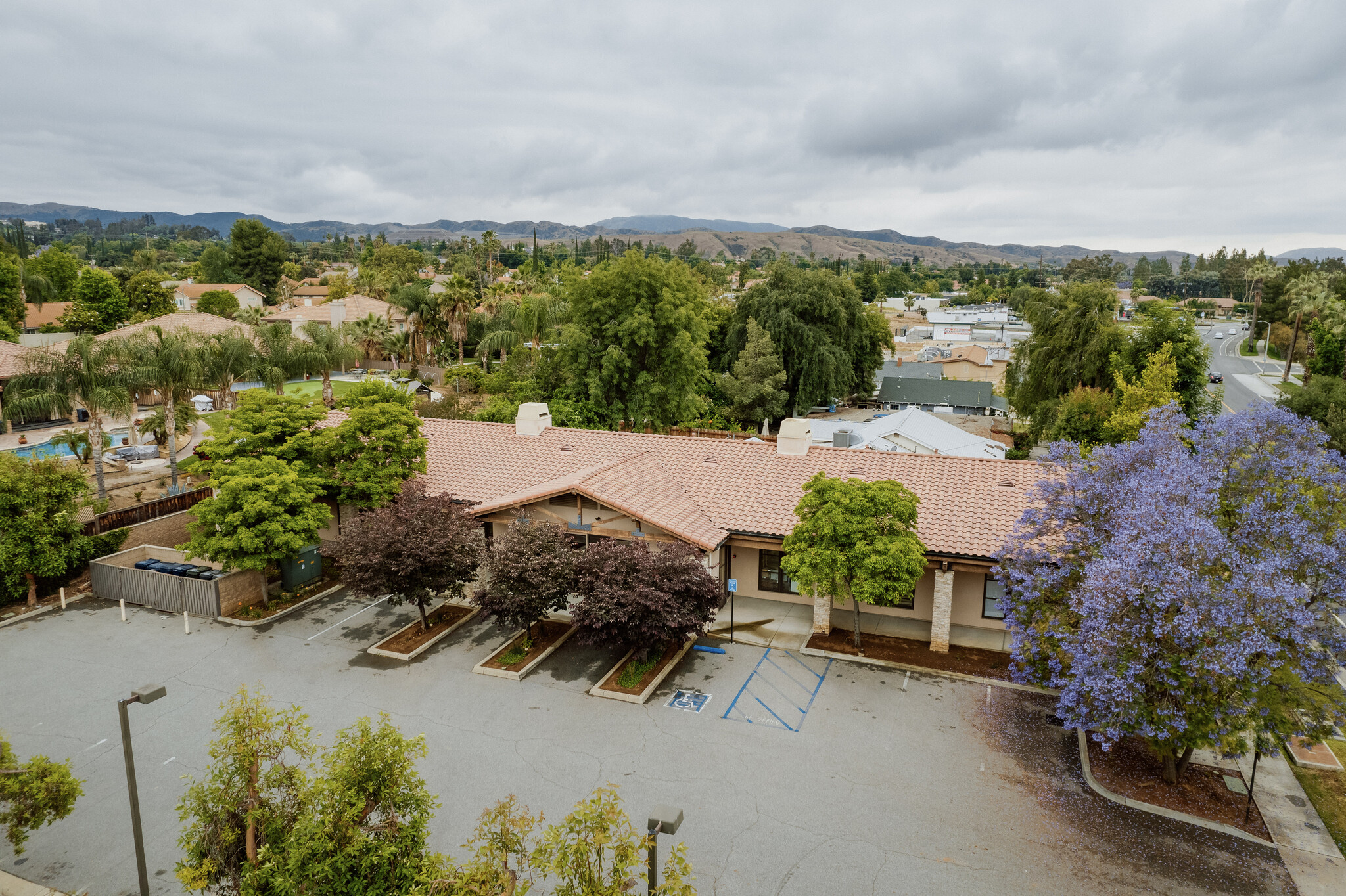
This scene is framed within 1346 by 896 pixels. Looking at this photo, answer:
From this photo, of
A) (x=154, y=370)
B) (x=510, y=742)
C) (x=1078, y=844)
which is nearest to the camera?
(x=1078, y=844)

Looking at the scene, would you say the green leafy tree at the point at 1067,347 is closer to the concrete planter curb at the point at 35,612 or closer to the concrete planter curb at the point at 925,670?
the concrete planter curb at the point at 925,670

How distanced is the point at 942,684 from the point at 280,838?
15.9 meters

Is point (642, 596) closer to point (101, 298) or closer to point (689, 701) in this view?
point (689, 701)

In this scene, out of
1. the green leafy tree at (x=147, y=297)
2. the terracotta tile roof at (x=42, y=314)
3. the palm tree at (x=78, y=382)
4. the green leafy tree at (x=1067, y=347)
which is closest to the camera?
the palm tree at (x=78, y=382)

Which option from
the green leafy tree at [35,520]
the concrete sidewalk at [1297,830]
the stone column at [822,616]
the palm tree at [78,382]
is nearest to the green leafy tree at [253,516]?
the green leafy tree at [35,520]

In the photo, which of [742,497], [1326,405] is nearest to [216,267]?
[742,497]

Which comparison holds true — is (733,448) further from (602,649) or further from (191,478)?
(191,478)

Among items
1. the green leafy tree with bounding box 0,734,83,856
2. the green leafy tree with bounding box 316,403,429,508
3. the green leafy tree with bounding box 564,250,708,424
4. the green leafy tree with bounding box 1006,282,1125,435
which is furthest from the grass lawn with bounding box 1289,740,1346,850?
the green leafy tree with bounding box 1006,282,1125,435

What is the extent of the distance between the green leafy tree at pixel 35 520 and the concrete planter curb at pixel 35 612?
0.50m

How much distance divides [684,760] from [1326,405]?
4071cm

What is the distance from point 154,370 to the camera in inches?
1133

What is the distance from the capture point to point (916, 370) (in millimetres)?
82375

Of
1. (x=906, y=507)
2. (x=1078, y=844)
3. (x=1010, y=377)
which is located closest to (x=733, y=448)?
(x=906, y=507)

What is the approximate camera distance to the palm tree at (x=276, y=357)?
116 feet
